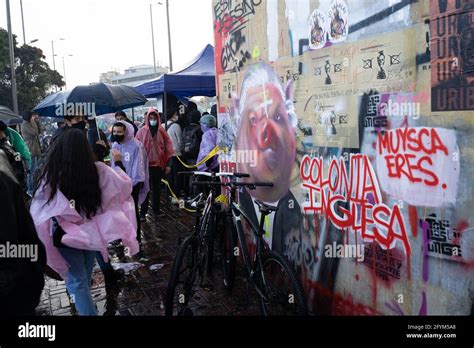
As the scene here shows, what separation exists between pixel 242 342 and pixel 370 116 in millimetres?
1677

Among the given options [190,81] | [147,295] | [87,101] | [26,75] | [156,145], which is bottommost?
[147,295]

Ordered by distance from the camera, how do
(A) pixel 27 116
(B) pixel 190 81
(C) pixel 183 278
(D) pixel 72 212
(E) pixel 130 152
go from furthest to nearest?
(A) pixel 27 116 < (B) pixel 190 81 < (E) pixel 130 152 < (C) pixel 183 278 < (D) pixel 72 212

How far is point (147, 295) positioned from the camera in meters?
4.38

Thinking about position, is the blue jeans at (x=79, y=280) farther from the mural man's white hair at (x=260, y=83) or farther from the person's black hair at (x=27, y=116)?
the person's black hair at (x=27, y=116)

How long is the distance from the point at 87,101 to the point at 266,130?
3546 mm

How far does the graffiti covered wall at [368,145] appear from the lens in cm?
240

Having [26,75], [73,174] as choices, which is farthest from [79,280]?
[26,75]

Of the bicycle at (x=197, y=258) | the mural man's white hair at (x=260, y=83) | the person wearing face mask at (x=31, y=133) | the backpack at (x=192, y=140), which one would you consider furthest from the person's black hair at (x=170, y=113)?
the bicycle at (x=197, y=258)

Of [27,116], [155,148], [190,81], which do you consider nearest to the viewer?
[155,148]

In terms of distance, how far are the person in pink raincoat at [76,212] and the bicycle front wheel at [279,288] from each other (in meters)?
1.13

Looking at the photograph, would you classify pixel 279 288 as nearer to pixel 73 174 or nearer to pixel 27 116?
pixel 73 174

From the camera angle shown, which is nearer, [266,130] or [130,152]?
[266,130]

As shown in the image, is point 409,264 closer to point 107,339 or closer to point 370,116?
point 370,116

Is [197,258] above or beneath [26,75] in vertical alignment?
beneath
